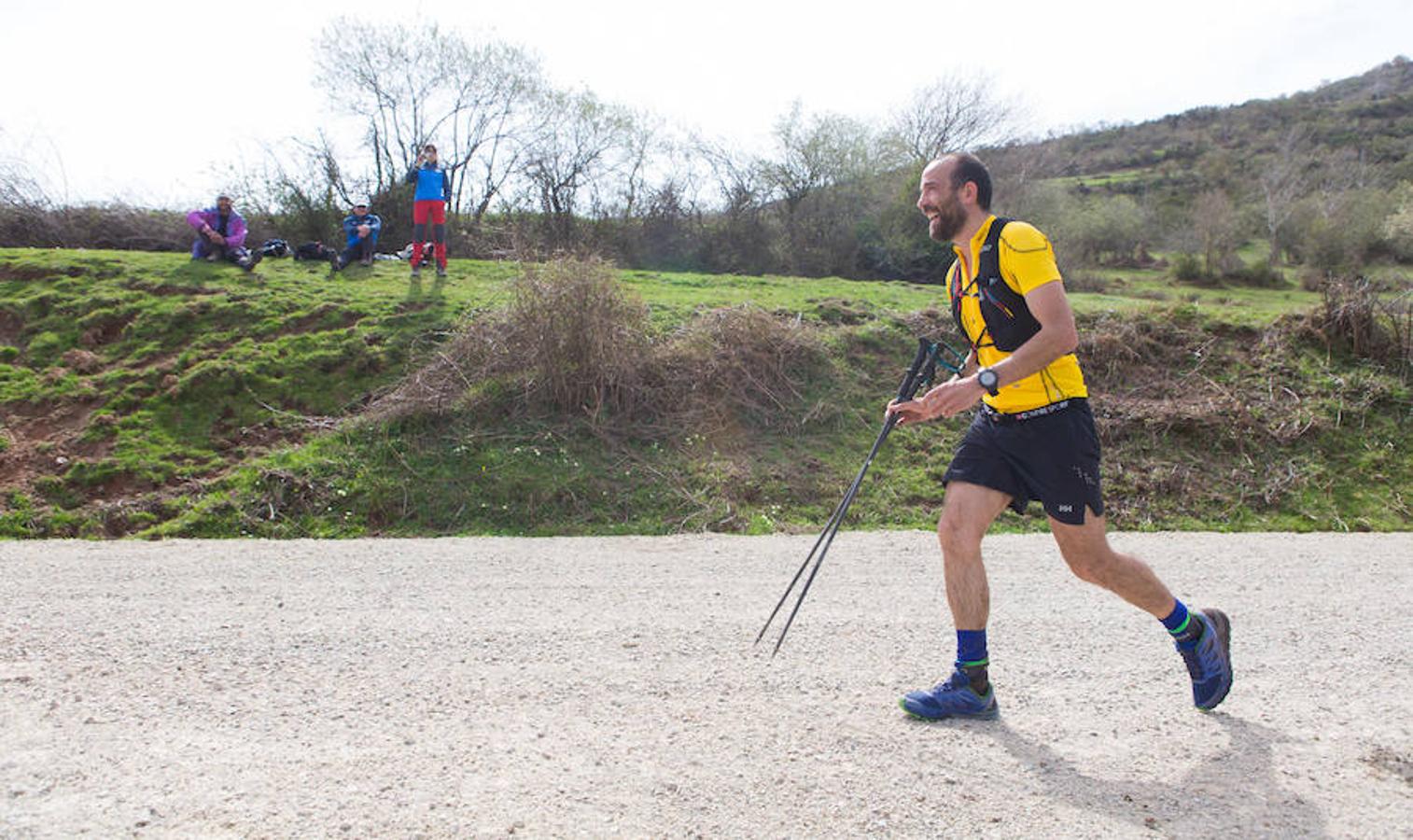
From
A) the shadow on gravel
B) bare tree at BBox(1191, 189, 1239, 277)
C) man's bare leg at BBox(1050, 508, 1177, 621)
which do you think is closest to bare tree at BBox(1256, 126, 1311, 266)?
bare tree at BBox(1191, 189, 1239, 277)

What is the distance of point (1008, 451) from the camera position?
12.0 feet

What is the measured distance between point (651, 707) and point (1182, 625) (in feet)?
7.61

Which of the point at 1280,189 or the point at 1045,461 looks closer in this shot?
the point at 1045,461

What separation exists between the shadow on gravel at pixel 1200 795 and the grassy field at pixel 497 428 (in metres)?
4.31

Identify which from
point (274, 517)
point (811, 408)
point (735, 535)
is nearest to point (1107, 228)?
point (811, 408)

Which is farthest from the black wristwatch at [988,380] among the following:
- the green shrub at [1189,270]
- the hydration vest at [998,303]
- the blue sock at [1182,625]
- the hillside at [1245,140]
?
the hillside at [1245,140]

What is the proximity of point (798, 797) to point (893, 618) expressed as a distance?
7.00 feet

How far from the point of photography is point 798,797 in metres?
2.98

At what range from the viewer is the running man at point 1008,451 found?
352cm

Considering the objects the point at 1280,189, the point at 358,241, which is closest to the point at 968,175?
the point at 358,241

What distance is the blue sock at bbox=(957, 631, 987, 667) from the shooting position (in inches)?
144

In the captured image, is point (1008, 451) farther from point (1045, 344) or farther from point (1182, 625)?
point (1182, 625)

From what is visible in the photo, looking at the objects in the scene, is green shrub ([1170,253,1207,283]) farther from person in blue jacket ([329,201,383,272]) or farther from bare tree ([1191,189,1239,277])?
person in blue jacket ([329,201,383,272])

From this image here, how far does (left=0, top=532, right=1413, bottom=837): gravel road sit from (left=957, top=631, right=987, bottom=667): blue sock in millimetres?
274
